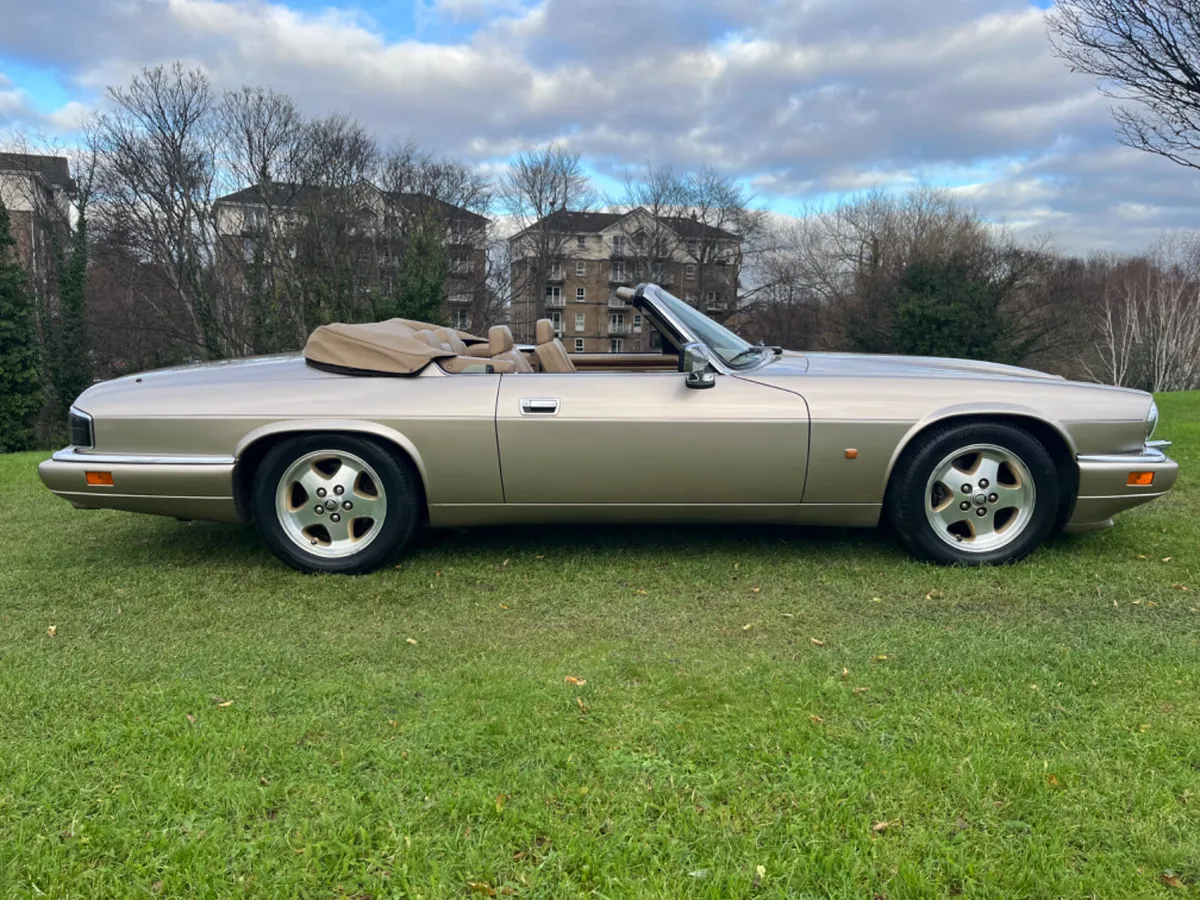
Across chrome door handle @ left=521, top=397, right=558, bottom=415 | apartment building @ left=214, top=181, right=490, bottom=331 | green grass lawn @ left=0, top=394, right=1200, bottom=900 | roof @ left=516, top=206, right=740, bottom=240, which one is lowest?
green grass lawn @ left=0, top=394, right=1200, bottom=900

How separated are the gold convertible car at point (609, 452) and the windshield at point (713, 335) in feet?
0.83

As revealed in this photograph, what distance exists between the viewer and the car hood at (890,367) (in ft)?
12.2

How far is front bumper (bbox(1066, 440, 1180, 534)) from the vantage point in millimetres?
3508

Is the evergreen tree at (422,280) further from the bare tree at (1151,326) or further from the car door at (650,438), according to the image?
the bare tree at (1151,326)

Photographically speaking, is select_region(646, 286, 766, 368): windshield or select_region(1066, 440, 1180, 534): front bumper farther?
select_region(646, 286, 766, 368): windshield

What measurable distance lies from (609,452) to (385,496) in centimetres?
108

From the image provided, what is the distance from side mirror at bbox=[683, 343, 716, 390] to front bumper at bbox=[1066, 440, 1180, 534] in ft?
5.79

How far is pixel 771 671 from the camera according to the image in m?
2.54

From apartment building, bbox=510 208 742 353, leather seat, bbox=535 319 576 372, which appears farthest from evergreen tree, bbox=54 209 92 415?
leather seat, bbox=535 319 576 372

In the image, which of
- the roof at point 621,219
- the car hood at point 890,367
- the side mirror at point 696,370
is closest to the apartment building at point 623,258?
the roof at point 621,219

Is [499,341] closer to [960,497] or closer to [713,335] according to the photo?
[713,335]

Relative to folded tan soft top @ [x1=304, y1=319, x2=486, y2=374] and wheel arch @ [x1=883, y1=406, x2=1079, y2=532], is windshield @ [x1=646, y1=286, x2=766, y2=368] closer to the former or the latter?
wheel arch @ [x1=883, y1=406, x2=1079, y2=532]

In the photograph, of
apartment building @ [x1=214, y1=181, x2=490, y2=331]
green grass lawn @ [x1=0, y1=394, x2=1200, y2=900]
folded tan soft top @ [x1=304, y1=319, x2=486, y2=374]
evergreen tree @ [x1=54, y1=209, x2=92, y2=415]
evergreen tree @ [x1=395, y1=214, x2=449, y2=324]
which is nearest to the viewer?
green grass lawn @ [x1=0, y1=394, x2=1200, y2=900]

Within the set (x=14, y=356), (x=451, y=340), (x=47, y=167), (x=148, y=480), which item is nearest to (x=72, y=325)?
(x=14, y=356)
